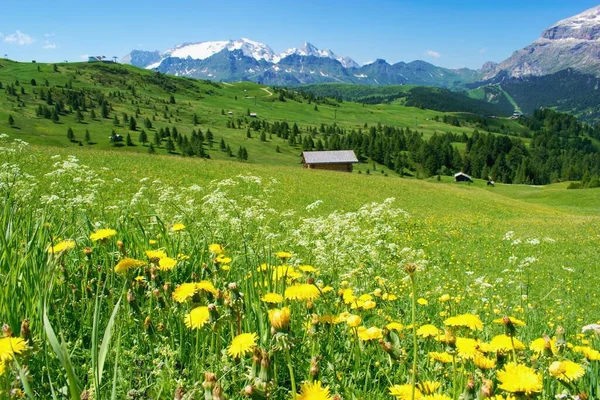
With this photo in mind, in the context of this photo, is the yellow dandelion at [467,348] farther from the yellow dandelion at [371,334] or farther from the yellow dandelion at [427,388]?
the yellow dandelion at [371,334]

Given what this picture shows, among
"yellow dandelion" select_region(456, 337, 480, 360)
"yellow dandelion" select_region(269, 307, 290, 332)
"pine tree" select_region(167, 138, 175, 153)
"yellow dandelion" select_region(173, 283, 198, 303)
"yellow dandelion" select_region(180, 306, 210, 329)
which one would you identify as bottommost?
"pine tree" select_region(167, 138, 175, 153)

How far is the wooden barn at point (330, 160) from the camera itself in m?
99.8

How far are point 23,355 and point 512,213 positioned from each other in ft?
134

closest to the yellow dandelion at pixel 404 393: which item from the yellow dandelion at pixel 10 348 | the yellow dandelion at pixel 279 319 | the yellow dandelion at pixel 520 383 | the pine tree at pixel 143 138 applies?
the yellow dandelion at pixel 520 383

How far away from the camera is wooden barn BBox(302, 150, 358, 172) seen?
3930 inches

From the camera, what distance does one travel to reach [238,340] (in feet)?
6.67

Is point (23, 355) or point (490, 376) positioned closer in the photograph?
point (23, 355)

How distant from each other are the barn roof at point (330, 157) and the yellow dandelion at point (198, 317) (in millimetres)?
97624

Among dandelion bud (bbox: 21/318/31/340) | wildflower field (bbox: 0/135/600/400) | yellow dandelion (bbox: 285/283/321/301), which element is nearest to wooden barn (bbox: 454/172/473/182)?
wildflower field (bbox: 0/135/600/400)

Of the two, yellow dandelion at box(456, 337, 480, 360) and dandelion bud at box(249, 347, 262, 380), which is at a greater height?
dandelion bud at box(249, 347, 262, 380)

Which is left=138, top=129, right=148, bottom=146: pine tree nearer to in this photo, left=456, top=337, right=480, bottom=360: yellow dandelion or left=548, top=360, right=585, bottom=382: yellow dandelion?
left=456, top=337, right=480, bottom=360: yellow dandelion

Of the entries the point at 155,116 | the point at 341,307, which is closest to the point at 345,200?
the point at 341,307

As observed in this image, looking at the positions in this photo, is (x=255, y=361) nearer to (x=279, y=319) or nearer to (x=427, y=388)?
(x=279, y=319)

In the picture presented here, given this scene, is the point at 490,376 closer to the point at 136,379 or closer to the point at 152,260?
the point at 136,379
